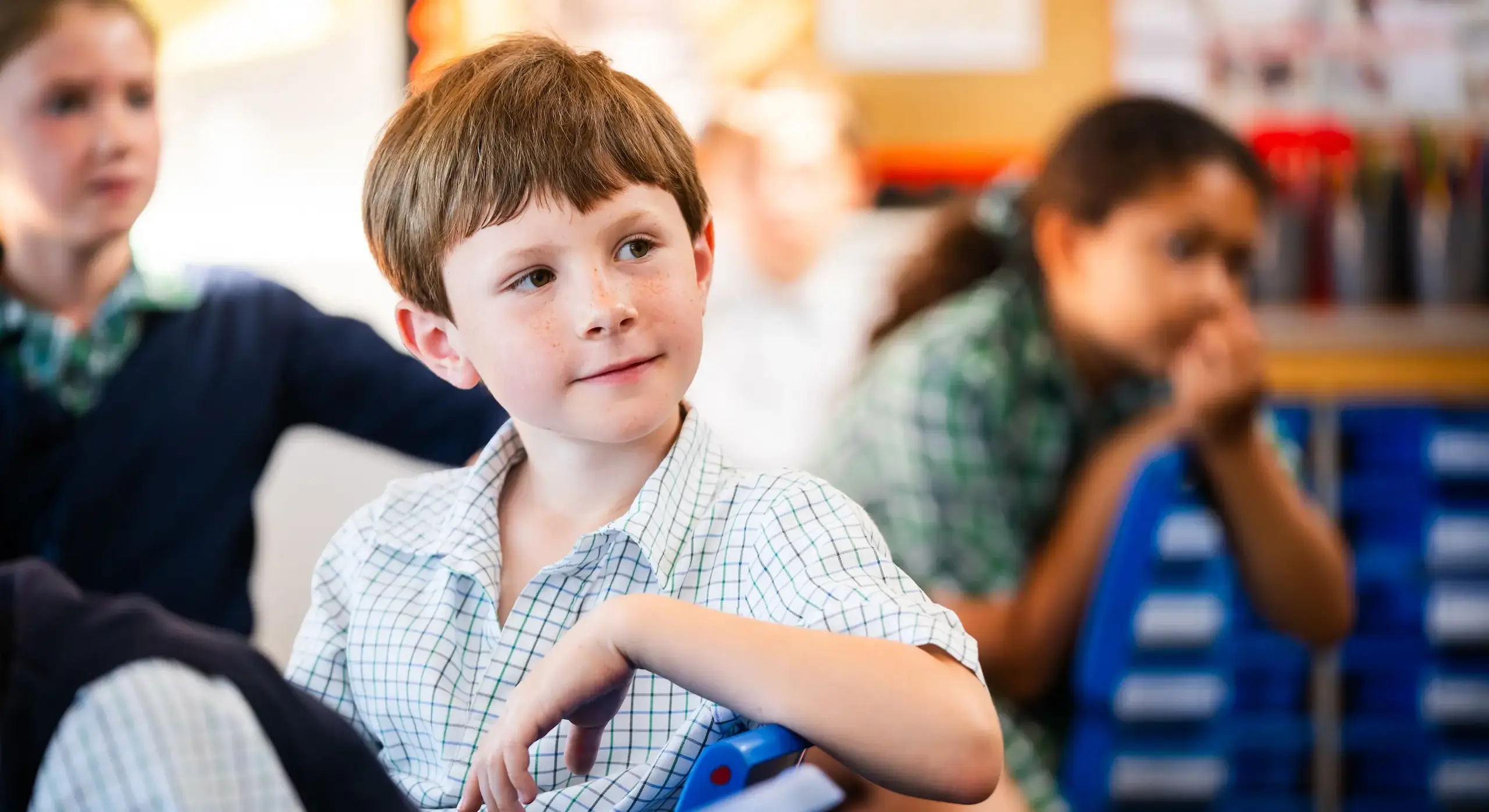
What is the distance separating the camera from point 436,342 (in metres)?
0.59

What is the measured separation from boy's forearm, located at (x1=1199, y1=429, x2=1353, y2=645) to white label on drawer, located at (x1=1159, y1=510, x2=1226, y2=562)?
24.2 inches

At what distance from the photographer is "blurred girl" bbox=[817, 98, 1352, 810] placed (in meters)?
1.13

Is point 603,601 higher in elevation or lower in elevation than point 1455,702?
higher

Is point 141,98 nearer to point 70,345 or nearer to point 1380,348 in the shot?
point 70,345

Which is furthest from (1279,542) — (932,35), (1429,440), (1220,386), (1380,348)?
(932,35)

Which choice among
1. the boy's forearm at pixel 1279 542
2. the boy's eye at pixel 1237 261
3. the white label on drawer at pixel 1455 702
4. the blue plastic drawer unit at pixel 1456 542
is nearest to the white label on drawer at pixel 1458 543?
the blue plastic drawer unit at pixel 1456 542

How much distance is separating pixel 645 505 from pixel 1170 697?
1.62 meters

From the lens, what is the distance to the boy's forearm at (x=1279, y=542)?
1235mm

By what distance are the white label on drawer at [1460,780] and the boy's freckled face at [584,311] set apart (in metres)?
1.86

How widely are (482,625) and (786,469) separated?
15cm

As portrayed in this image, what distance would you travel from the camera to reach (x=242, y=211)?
3.79ft

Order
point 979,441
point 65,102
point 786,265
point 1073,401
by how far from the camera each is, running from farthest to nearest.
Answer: point 786,265
point 1073,401
point 979,441
point 65,102

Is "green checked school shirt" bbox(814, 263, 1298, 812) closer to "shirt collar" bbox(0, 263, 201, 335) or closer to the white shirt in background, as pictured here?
"shirt collar" bbox(0, 263, 201, 335)

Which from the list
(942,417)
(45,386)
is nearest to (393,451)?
(45,386)
